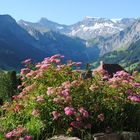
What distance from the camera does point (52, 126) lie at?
12.9m

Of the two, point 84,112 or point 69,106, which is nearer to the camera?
point 84,112

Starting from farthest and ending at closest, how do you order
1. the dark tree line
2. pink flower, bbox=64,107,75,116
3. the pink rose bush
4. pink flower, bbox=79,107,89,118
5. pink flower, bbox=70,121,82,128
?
1. the dark tree line
2. the pink rose bush
3. pink flower, bbox=70,121,82,128
4. pink flower, bbox=79,107,89,118
5. pink flower, bbox=64,107,75,116

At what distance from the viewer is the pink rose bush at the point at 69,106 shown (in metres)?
12.7

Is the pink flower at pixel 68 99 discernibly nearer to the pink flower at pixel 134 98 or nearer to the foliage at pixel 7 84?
the pink flower at pixel 134 98

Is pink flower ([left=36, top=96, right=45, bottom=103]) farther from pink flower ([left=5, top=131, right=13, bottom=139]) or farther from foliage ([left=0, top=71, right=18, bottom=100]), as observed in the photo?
foliage ([left=0, top=71, right=18, bottom=100])

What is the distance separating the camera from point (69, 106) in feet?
42.0

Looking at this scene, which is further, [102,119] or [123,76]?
[123,76]

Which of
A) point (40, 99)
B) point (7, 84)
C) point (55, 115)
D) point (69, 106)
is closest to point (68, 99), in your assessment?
point (69, 106)

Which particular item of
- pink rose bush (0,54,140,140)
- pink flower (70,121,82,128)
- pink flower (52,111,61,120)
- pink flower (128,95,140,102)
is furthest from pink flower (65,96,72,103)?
pink flower (128,95,140,102)

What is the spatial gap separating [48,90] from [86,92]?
3.88 feet

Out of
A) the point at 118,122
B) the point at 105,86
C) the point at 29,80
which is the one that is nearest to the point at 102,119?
the point at 118,122

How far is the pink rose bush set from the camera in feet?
41.7

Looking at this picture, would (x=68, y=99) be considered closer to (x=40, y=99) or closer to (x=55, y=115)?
(x=55, y=115)

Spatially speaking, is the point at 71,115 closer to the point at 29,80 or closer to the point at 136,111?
the point at 136,111
